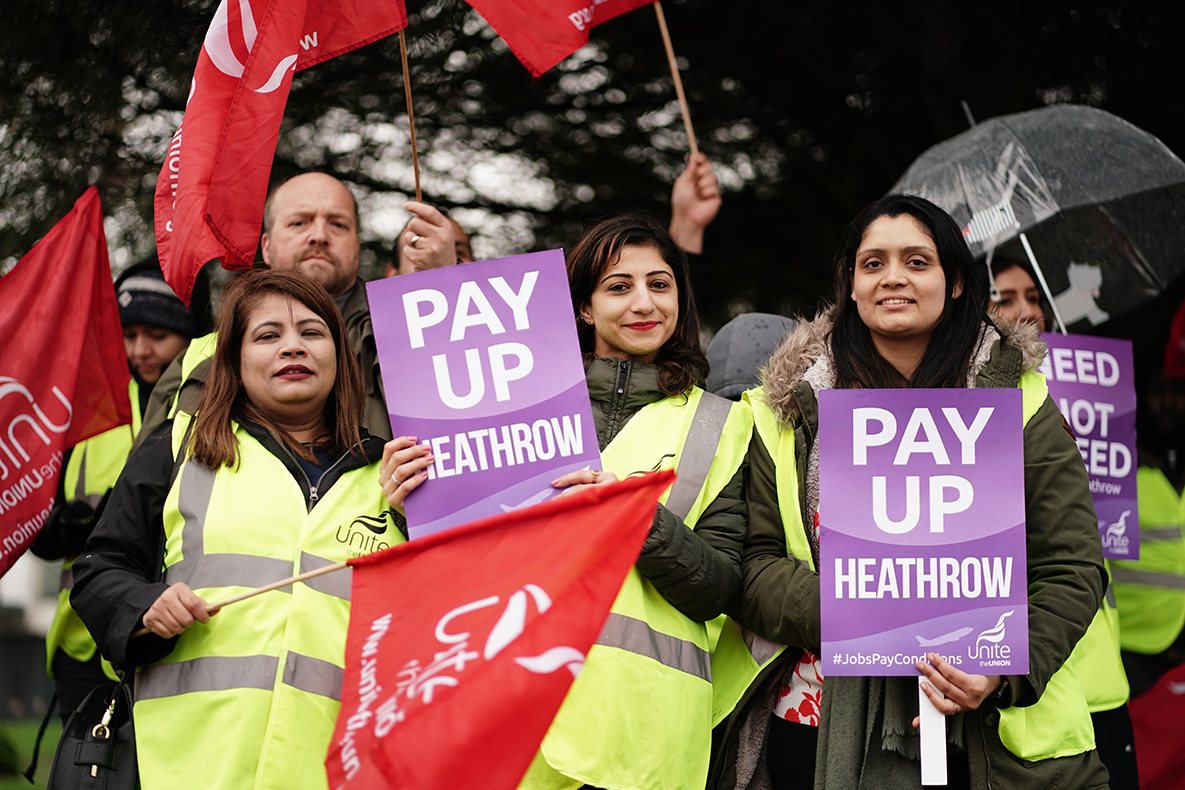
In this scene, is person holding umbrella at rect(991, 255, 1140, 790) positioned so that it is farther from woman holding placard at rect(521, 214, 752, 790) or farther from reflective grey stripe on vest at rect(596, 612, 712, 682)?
reflective grey stripe on vest at rect(596, 612, 712, 682)

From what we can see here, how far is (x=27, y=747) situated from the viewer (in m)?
9.33

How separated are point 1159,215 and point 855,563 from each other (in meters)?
2.33

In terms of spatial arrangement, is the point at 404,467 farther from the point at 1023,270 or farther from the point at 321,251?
the point at 1023,270

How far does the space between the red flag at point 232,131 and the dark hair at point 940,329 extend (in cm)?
153

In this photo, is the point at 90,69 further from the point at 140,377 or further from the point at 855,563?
the point at 855,563

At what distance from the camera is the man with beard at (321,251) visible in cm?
353

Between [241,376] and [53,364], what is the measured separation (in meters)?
1.14

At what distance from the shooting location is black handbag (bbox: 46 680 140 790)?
2646mm

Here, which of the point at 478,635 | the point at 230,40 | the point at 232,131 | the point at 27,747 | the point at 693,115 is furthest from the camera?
the point at 27,747

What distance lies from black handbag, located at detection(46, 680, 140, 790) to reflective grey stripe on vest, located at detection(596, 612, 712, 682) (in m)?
1.08

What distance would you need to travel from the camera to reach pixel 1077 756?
2.55m

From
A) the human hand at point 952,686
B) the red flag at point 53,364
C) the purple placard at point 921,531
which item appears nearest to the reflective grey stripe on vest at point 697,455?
the purple placard at point 921,531

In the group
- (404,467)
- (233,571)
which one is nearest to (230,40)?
(404,467)

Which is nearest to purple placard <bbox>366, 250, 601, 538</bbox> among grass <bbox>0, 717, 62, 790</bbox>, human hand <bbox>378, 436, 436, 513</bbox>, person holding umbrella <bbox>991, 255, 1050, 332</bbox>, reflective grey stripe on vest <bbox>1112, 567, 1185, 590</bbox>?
human hand <bbox>378, 436, 436, 513</bbox>
